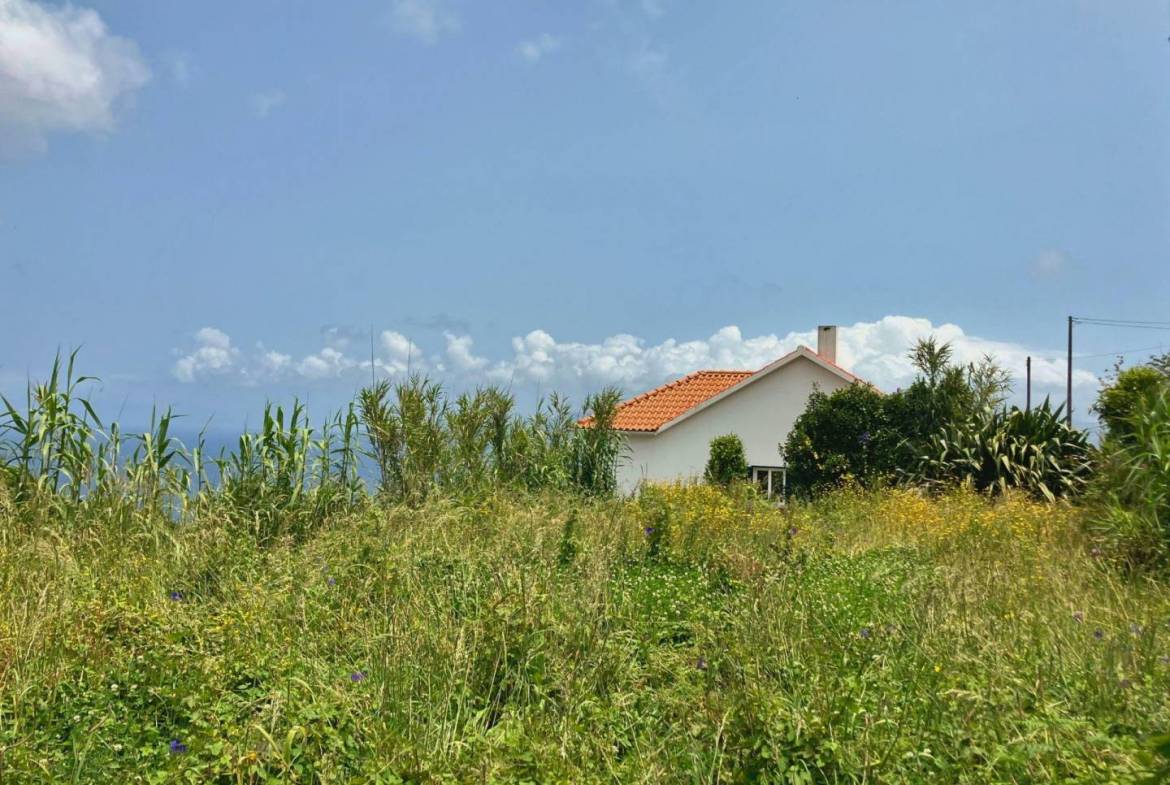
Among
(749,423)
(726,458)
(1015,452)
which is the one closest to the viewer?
(1015,452)

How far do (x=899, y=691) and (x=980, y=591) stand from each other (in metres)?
1.78

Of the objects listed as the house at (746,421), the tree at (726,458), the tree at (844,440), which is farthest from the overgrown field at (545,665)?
the house at (746,421)

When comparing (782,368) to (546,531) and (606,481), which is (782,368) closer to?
(606,481)

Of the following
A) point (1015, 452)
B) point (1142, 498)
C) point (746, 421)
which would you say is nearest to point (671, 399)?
point (746, 421)

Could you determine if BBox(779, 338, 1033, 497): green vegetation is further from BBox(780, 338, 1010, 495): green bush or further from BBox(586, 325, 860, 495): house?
BBox(586, 325, 860, 495): house

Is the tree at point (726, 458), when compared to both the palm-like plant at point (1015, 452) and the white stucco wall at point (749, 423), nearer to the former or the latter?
the white stucco wall at point (749, 423)

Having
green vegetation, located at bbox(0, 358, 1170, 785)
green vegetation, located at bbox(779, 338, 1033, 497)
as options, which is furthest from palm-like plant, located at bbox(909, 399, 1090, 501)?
green vegetation, located at bbox(0, 358, 1170, 785)

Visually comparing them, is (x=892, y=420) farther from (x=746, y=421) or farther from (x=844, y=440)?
(x=746, y=421)

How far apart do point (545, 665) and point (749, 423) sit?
19244 mm

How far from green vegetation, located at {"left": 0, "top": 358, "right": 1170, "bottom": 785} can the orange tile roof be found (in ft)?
51.5

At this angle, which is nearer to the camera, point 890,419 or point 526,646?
point 526,646

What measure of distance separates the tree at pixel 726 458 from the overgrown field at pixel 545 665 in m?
14.8

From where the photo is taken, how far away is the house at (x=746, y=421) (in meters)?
22.5

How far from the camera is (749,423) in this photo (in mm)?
22812
